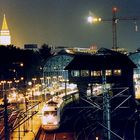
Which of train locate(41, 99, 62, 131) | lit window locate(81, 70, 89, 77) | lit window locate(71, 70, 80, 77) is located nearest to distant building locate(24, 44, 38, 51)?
lit window locate(71, 70, 80, 77)

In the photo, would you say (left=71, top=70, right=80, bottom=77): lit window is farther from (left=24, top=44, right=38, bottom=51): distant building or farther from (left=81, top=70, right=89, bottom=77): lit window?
(left=24, top=44, right=38, bottom=51): distant building

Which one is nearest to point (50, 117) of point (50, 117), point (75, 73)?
point (50, 117)

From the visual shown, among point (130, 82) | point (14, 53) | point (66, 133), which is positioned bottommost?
point (66, 133)

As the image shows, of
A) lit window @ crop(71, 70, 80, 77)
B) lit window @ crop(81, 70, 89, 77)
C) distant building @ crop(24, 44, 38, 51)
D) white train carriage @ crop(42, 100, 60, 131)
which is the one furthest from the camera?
distant building @ crop(24, 44, 38, 51)

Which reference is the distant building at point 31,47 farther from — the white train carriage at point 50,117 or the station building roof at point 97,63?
the white train carriage at point 50,117

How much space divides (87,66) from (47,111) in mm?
20302

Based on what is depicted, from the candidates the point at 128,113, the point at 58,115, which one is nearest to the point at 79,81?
the point at 128,113

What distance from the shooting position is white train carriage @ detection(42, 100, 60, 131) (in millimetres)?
30108

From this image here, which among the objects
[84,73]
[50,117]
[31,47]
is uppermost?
[31,47]

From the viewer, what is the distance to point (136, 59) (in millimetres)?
Result: 73062

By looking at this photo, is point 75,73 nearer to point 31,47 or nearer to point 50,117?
point 50,117

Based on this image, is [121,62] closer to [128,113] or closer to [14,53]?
[128,113]

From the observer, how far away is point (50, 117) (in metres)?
30.3

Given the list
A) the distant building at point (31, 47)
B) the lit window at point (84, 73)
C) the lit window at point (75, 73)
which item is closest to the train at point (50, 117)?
the lit window at point (84, 73)
